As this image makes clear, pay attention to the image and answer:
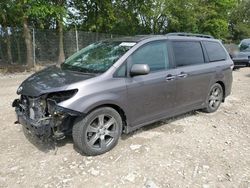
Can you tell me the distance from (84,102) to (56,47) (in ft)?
→ 42.7

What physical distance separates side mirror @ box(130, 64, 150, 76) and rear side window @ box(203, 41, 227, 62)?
233cm

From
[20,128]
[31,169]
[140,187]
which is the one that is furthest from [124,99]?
[20,128]

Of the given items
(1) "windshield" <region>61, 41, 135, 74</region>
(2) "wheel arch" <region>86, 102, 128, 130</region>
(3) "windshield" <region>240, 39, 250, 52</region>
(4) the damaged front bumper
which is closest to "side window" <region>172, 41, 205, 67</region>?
(1) "windshield" <region>61, 41, 135, 74</region>

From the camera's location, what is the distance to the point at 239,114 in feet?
20.9

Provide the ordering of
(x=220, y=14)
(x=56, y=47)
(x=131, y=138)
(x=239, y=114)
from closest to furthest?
(x=131, y=138)
(x=239, y=114)
(x=56, y=47)
(x=220, y=14)

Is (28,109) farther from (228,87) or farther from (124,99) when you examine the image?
(228,87)

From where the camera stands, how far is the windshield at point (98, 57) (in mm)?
4395

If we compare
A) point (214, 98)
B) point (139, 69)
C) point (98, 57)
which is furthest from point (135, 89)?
point (214, 98)

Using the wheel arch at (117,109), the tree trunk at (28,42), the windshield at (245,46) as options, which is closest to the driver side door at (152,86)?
the wheel arch at (117,109)

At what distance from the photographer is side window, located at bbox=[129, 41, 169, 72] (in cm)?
456

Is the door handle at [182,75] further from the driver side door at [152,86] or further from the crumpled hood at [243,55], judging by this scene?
the crumpled hood at [243,55]

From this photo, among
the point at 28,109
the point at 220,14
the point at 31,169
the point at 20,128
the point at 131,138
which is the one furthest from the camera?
the point at 220,14

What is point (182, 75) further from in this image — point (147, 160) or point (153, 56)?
point (147, 160)

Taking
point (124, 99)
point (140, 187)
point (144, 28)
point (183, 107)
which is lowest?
point (140, 187)
